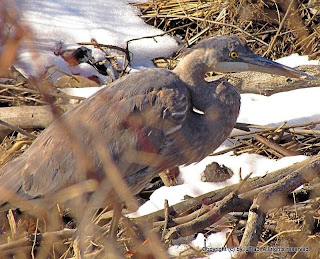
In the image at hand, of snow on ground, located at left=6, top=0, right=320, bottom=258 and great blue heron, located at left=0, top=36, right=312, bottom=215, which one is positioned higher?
great blue heron, located at left=0, top=36, right=312, bottom=215

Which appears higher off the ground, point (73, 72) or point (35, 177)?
point (35, 177)

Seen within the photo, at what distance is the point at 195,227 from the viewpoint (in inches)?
109

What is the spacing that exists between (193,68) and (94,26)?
8.30ft

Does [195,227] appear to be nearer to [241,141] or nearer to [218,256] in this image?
[218,256]

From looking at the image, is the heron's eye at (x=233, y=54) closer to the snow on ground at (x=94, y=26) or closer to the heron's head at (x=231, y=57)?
the heron's head at (x=231, y=57)

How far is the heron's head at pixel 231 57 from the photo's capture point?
3.65 m

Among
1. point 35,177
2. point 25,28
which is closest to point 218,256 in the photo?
point 35,177

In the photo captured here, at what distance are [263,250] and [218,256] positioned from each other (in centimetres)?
40

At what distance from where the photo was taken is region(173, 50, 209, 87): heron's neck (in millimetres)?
3660

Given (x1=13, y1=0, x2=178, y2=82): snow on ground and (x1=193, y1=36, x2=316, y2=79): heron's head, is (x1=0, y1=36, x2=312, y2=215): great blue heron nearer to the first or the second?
(x1=193, y1=36, x2=316, y2=79): heron's head

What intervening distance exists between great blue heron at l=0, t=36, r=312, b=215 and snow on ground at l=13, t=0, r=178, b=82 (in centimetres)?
212

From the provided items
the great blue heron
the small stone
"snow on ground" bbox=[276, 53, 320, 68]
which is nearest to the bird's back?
the great blue heron

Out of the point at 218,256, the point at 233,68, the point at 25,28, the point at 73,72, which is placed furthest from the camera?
the point at 73,72

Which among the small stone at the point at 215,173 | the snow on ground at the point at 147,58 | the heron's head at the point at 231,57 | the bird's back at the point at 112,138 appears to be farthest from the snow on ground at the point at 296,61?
the bird's back at the point at 112,138
